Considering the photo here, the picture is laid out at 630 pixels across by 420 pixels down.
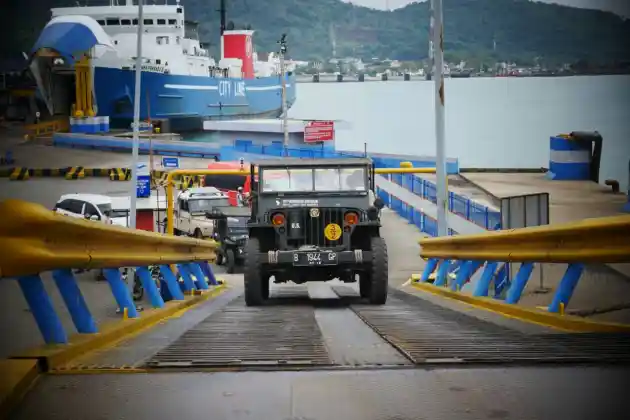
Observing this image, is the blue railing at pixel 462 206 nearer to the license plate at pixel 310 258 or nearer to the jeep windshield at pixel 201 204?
the license plate at pixel 310 258

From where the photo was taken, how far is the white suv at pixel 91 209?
31.8 m

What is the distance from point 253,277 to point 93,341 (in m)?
6.81

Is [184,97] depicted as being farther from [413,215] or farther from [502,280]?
[502,280]

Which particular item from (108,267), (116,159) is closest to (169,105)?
(116,159)

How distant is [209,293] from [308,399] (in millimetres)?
11789

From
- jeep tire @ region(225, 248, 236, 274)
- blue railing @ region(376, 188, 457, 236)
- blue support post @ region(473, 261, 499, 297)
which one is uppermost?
blue support post @ region(473, 261, 499, 297)

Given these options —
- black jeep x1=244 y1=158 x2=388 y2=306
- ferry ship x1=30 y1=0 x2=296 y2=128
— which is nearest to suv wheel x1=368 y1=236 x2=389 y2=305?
black jeep x1=244 y1=158 x2=388 y2=306

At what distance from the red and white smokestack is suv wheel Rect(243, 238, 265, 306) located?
253ft

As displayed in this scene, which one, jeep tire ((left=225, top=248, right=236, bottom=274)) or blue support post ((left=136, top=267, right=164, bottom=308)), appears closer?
blue support post ((left=136, top=267, right=164, bottom=308))

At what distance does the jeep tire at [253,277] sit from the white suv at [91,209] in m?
18.1

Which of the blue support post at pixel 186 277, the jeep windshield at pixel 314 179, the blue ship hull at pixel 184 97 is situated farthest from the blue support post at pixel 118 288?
the blue ship hull at pixel 184 97

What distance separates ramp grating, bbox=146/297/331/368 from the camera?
22.0 feet

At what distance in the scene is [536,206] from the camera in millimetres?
15984

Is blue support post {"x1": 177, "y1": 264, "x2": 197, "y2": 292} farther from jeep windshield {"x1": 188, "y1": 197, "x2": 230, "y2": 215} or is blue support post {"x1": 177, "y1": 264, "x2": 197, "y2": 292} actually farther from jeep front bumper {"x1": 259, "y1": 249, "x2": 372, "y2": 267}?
jeep windshield {"x1": 188, "y1": 197, "x2": 230, "y2": 215}
